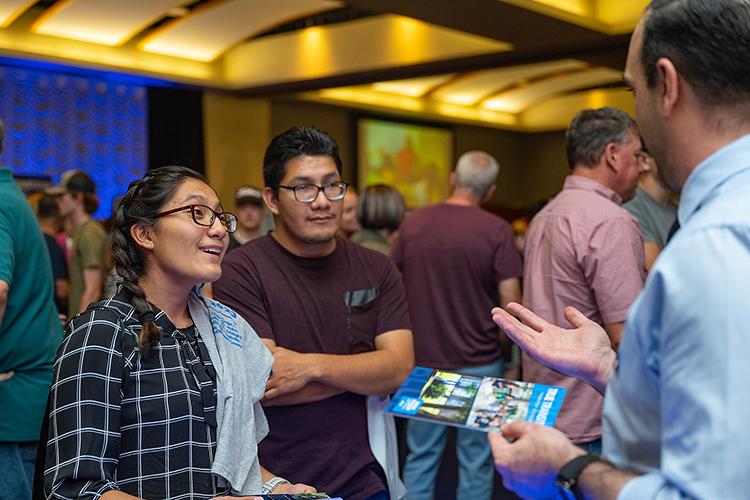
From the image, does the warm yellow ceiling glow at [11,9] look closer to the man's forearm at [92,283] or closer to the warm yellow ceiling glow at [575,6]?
the man's forearm at [92,283]

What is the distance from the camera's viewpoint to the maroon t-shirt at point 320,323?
75.4 inches

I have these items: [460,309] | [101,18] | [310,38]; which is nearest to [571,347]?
[460,309]

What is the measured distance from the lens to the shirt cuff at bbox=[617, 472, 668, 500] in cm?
80

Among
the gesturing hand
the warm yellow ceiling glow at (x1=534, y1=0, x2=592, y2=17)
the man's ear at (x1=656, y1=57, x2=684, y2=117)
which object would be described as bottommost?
the gesturing hand

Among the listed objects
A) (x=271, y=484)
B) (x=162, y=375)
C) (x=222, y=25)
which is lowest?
(x=271, y=484)

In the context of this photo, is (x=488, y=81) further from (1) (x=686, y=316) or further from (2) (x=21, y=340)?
(1) (x=686, y=316)

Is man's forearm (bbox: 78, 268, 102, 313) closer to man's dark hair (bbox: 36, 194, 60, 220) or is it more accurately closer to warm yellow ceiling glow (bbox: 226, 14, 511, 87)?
man's dark hair (bbox: 36, 194, 60, 220)

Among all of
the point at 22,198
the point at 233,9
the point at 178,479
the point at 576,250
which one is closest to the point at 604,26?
the point at 233,9

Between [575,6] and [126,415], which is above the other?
[575,6]

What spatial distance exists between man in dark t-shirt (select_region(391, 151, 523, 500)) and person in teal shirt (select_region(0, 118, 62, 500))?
1887 mm

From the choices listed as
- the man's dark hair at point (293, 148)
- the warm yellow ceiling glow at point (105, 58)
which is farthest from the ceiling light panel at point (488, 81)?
the man's dark hair at point (293, 148)

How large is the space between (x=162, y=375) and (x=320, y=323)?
64 centimetres

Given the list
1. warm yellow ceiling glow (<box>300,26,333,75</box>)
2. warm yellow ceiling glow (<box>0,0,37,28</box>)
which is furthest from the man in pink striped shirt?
warm yellow ceiling glow (<box>300,26,333,75</box>)

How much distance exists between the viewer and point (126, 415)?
4.69 feet
